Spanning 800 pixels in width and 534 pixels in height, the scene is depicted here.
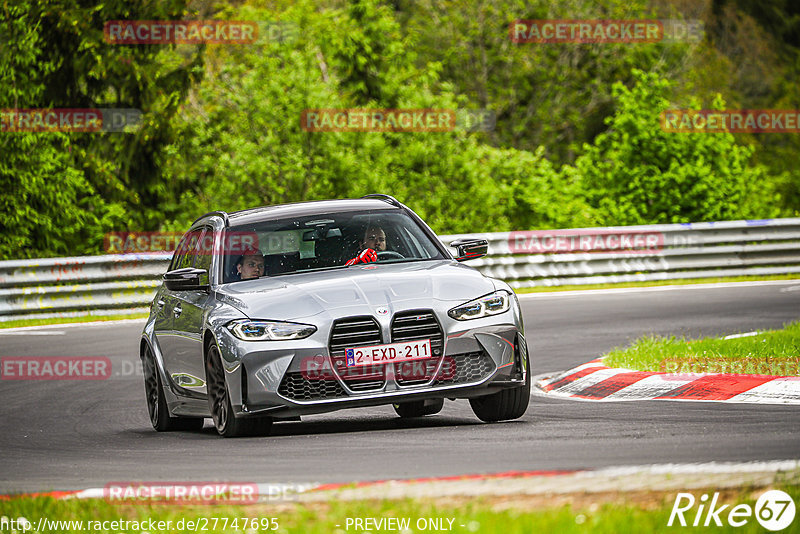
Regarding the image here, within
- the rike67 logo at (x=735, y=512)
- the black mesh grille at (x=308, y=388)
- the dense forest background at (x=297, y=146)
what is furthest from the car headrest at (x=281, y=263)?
the dense forest background at (x=297, y=146)

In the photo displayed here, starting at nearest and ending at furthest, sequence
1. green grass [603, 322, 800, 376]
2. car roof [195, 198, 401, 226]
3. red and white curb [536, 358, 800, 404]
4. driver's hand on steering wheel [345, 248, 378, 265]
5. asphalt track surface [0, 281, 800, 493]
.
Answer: asphalt track surface [0, 281, 800, 493] → red and white curb [536, 358, 800, 404] → driver's hand on steering wheel [345, 248, 378, 265] → car roof [195, 198, 401, 226] → green grass [603, 322, 800, 376]

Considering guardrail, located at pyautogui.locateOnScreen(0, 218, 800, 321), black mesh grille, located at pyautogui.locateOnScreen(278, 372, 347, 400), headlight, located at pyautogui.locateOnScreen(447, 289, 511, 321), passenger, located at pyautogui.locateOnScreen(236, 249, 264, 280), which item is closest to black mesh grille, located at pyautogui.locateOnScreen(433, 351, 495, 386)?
headlight, located at pyautogui.locateOnScreen(447, 289, 511, 321)

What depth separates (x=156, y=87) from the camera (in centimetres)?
3278

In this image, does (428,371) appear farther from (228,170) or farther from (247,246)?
(228,170)

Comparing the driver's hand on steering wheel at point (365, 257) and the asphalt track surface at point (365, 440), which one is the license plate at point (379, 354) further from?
the driver's hand on steering wheel at point (365, 257)

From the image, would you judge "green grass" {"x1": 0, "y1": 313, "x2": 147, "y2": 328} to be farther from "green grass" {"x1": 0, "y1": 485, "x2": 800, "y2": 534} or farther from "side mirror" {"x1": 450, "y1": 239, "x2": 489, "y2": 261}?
"green grass" {"x1": 0, "y1": 485, "x2": 800, "y2": 534}

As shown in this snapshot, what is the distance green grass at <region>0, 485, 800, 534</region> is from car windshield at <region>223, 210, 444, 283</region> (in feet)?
12.2

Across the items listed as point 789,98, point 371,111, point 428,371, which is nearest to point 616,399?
point 428,371

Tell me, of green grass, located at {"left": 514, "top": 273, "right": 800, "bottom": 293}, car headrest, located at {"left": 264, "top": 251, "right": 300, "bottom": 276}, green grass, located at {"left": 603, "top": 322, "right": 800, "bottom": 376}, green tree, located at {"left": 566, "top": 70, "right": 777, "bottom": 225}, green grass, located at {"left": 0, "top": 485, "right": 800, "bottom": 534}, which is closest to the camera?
green grass, located at {"left": 0, "top": 485, "right": 800, "bottom": 534}

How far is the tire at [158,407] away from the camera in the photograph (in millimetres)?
10422

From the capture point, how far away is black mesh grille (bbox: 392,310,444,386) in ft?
27.7

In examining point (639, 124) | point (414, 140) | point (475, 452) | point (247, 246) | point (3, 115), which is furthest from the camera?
point (414, 140)

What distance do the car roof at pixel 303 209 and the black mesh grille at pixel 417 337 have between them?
72.1 inches

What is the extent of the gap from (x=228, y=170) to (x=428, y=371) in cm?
2332
